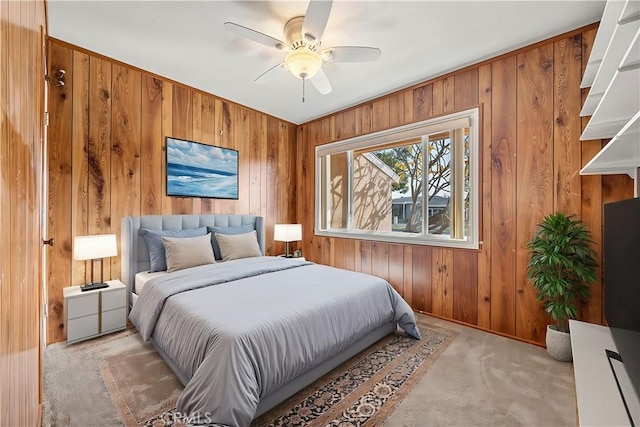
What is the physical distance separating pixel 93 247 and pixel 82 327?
698mm

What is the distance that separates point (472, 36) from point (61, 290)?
4.34 meters

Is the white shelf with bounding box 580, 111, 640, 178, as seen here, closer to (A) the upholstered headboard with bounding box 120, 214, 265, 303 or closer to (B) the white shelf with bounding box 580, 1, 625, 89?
(B) the white shelf with bounding box 580, 1, 625, 89

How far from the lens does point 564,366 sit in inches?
85.7

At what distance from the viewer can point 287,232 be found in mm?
4156

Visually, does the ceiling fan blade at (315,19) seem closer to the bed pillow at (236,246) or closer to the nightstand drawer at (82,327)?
the bed pillow at (236,246)

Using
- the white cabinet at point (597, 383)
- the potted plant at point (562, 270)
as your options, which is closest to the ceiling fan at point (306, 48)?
the potted plant at point (562, 270)

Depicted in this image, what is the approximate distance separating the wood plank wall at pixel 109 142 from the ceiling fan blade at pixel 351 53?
2042mm

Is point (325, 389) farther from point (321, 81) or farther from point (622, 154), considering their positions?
point (321, 81)

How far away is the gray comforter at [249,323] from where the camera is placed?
4.79 feet

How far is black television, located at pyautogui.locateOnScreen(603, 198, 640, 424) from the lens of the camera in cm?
115

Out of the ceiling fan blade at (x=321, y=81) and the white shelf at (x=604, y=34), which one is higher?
the ceiling fan blade at (x=321, y=81)

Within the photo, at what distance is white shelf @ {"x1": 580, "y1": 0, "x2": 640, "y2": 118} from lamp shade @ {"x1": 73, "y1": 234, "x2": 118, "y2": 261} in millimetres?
3580

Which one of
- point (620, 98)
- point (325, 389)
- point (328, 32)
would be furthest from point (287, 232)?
point (620, 98)

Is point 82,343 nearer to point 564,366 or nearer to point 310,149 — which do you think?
point 310,149
